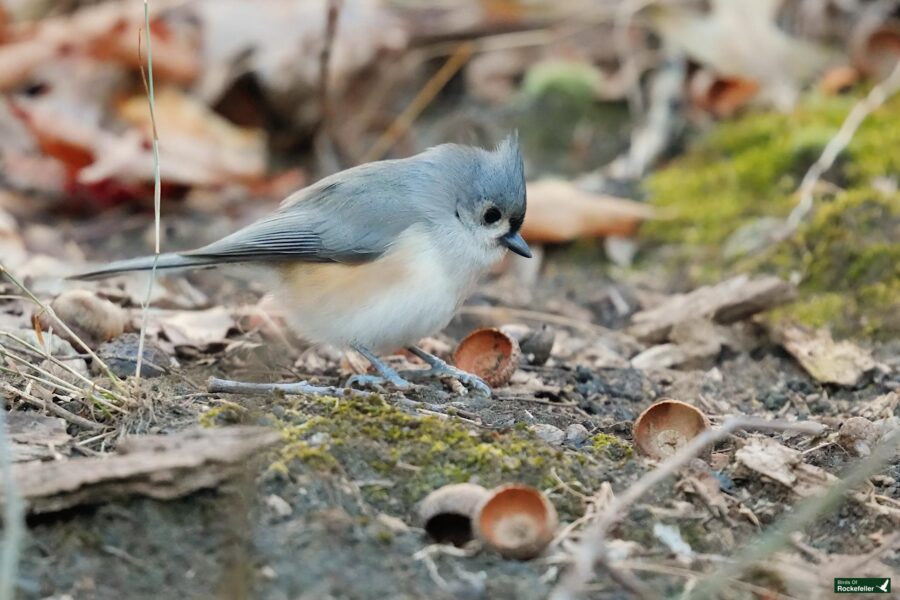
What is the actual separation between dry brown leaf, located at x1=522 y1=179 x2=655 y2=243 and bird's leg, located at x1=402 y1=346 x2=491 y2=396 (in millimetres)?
1709

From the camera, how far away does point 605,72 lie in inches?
273

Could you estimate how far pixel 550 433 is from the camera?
289 cm

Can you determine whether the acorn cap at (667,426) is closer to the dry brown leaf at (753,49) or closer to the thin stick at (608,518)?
the thin stick at (608,518)

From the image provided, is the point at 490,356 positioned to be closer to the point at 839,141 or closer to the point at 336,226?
the point at 336,226

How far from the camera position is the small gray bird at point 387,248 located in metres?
3.38

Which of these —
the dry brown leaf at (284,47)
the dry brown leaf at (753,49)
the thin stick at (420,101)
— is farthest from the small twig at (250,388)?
the dry brown leaf at (753,49)

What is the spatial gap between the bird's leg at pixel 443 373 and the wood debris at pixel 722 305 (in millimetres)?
959

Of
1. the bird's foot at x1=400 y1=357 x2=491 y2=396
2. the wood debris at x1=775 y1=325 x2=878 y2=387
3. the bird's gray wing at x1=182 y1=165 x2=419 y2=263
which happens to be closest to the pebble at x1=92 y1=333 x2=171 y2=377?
the bird's gray wing at x1=182 y1=165 x2=419 y2=263

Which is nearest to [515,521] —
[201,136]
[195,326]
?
[195,326]

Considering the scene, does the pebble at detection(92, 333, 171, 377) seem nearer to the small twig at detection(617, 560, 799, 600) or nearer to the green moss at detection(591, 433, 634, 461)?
the green moss at detection(591, 433, 634, 461)

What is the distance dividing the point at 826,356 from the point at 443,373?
136cm

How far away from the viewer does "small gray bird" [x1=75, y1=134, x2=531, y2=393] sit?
3.38 meters

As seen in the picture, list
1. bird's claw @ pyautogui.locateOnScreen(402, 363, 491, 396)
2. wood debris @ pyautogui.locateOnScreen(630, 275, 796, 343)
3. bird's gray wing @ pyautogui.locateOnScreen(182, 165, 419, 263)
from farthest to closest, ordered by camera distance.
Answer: wood debris @ pyautogui.locateOnScreen(630, 275, 796, 343)
bird's gray wing @ pyautogui.locateOnScreen(182, 165, 419, 263)
bird's claw @ pyautogui.locateOnScreen(402, 363, 491, 396)

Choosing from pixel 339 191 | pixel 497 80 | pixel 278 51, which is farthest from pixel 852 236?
pixel 278 51
